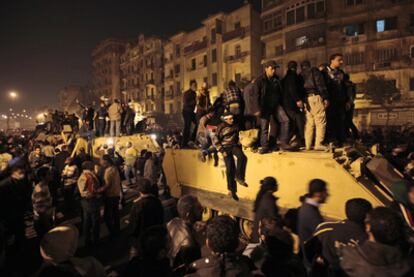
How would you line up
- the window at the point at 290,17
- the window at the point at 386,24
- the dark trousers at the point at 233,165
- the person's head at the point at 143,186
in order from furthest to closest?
the window at the point at 290,17, the window at the point at 386,24, the dark trousers at the point at 233,165, the person's head at the point at 143,186

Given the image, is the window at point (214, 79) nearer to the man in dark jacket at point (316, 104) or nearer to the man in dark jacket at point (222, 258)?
the man in dark jacket at point (316, 104)

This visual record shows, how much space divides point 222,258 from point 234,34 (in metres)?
40.1

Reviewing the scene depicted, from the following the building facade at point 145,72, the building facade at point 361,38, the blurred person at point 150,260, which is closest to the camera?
the blurred person at point 150,260

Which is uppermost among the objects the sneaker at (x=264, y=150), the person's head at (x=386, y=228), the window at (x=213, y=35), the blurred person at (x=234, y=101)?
the window at (x=213, y=35)

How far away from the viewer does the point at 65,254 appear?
2420 mm

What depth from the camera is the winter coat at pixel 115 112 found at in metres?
14.4

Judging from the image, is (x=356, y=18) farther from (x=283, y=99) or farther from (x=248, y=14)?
(x=283, y=99)

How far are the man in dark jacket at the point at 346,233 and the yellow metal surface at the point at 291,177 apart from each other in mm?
2063

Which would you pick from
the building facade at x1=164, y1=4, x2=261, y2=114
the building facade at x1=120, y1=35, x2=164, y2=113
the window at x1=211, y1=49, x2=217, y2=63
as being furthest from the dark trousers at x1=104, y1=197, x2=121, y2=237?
the building facade at x1=120, y1=35, x2=164, y2=113

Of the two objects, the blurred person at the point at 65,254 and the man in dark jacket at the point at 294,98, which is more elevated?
the man in dark jacket at the point at 294,98

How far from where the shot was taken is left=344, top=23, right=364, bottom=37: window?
30266 millimetres

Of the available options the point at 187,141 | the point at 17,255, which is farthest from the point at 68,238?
the point at 187,141

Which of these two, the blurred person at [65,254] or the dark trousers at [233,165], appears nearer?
the blurred person at [65,254]

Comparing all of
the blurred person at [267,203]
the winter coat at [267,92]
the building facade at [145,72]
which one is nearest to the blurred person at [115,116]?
the winter coat at [267,92]
